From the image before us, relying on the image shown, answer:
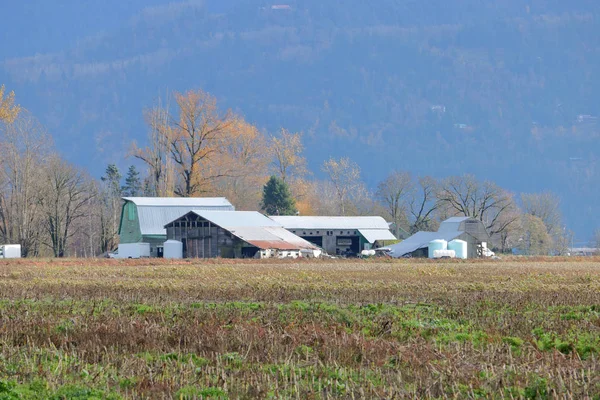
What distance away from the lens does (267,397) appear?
1178cm

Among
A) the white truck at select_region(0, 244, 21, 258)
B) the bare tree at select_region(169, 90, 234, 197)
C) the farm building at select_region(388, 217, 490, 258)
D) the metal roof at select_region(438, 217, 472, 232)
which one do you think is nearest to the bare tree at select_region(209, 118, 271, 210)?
the bare tree at select_region(169, 90, 234, 197)

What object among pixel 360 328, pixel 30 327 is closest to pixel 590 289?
pixel 360 328

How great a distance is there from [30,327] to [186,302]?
22.8 ft

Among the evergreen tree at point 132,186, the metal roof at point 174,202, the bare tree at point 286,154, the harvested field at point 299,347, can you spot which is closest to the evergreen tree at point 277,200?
the metal roof at point 174,202

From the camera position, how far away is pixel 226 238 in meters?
79.8

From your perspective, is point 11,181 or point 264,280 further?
point 11,181

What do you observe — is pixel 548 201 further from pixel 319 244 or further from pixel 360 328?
pixel 360 328

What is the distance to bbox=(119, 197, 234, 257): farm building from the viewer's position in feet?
284

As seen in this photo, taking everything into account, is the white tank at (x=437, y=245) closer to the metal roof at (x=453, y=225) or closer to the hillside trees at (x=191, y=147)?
the metal roof at (x=453, y=225)

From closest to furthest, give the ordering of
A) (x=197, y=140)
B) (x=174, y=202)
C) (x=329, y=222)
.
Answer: (x=174, y=202) < (x=329, y=222) < (x=197, y=140)

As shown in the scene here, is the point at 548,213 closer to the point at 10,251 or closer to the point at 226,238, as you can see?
the point at 226,238

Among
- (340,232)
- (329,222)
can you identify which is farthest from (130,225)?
(340,232)

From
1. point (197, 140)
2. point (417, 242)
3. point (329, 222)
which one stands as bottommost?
point (417, 242)

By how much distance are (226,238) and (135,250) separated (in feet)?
32.4
